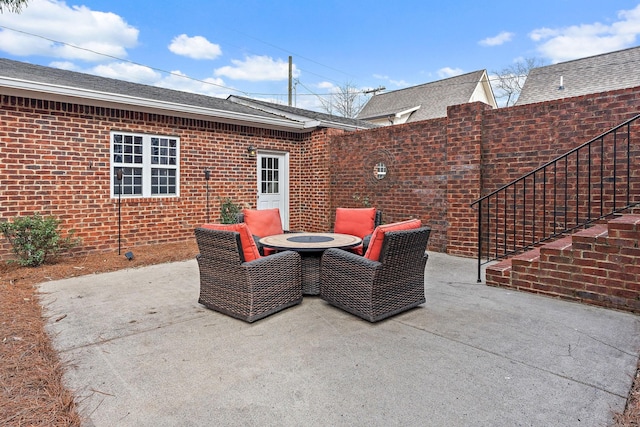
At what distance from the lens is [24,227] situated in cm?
521

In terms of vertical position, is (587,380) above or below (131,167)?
below

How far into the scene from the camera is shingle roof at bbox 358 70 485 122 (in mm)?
18062

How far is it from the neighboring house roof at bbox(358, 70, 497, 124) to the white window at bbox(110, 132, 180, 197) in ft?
44.7

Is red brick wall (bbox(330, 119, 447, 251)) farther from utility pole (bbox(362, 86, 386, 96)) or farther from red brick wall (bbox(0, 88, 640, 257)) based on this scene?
utility pole (bbox(362, 86, 386, 96))

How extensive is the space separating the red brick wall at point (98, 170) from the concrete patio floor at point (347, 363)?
275 centimetres

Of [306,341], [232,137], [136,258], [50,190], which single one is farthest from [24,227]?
[306,341]

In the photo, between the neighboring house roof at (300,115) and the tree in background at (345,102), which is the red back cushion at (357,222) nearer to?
the neighboring house roof at (300,115)

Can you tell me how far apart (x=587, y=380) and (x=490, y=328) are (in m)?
0.89

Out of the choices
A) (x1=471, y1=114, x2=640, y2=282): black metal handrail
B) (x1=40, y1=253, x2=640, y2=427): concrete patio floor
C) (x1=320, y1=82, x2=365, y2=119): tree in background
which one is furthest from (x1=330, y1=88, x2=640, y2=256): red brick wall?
(x1=320, y1=82, x2=365, y2=119): tree in background

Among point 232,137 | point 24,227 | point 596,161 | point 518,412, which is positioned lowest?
point 518,412

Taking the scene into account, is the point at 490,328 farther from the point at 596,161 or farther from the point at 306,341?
the point at 596,161

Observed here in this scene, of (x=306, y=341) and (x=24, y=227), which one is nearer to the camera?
(x=306, y=341)

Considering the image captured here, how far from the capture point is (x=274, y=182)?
9.45 meters

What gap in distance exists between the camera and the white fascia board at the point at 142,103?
17.7 feet
